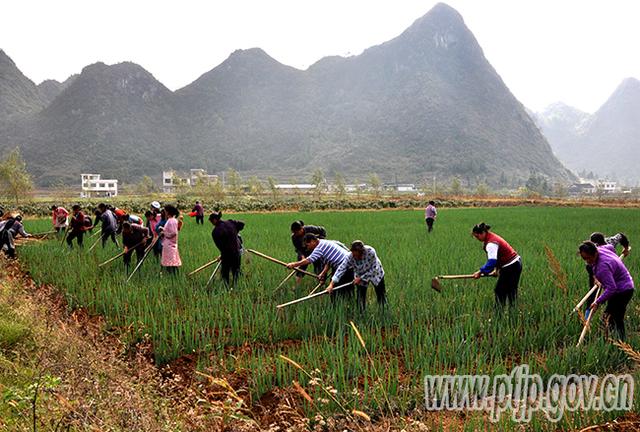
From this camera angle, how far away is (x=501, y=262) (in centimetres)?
582

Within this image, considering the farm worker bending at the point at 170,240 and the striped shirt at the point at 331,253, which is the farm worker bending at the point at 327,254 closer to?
the striped shirt at the point at 331,253

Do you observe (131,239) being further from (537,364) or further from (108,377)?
(537,364)

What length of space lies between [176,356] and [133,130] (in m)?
103

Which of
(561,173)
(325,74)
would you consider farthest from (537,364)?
(325,74)

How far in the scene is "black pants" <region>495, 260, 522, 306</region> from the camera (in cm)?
586

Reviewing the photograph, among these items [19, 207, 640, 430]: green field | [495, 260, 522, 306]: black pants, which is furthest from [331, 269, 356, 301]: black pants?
[495, 260, 522, 306]: black pants

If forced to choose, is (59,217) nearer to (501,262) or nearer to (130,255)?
(130,255)

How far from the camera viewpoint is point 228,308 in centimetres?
589

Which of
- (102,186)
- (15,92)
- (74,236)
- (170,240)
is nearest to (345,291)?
(170,240)

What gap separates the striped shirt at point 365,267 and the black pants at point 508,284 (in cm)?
172

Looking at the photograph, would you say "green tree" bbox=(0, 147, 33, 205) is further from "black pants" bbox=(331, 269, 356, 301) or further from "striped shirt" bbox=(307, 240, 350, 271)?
"black pants" bbox=(331, 269, 356, 301)

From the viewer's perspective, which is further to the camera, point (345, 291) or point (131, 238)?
point (131, 238)

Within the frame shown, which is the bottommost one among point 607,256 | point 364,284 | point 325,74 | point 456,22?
point 364,284

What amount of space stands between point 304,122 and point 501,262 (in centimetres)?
11151
